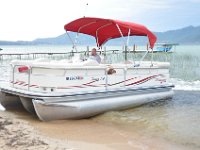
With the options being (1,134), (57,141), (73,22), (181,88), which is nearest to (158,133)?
(57,141)

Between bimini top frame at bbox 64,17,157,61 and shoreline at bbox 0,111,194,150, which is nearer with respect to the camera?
shoreline at bbox 0,111,194,150

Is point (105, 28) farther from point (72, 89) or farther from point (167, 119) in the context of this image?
point (167, 119)

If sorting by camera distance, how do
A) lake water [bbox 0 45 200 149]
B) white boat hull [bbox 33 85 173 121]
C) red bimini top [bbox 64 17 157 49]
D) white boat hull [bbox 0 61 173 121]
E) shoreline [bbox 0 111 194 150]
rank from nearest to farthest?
shoreline [bbox 0 111 194 150] < lake water [bbox 0 45 200 149] < white boat hull [bbox 33 85 173 121] < white boat hull [bbox 0 61 173 121] < red bimini top [bbox 64 17 157 49]

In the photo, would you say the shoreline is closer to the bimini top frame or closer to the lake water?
the lake water

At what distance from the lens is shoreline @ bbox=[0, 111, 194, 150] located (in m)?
6.99

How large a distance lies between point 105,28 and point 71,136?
6.03 m

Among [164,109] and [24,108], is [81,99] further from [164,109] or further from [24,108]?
[164,109]

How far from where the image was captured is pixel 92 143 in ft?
25.1

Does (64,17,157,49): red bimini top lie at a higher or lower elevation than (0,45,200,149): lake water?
higher

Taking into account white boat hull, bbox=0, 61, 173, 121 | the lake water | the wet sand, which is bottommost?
the lake water

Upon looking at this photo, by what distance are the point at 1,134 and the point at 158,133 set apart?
3773 mm

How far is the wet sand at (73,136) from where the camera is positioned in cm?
699

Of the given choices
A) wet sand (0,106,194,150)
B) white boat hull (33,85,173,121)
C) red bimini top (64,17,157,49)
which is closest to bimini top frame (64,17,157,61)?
red bimini top (64,17,157,49)

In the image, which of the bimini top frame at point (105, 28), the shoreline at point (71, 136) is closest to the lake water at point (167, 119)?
the shoreline at point (71, 136)
